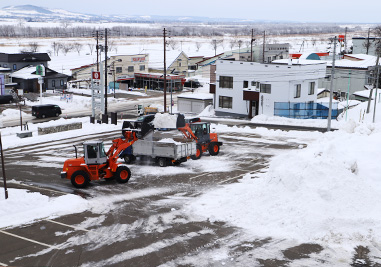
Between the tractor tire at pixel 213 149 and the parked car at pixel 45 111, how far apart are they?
31.3 metres

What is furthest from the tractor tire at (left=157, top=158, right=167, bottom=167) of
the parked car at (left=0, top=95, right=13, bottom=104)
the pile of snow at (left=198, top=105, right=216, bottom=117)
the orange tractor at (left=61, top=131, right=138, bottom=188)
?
the parked car at (left=0, top=95, right=13, bottom=104)

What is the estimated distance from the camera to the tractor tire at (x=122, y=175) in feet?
73.5

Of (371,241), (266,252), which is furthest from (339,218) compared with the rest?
(266,252)

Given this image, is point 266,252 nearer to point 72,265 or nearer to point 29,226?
point 72,265

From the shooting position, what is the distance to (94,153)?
21.7m

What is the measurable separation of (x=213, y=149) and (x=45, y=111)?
31436 millimetres

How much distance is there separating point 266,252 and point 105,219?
22.1 ft

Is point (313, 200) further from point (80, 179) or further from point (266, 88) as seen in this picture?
point (266, 88)

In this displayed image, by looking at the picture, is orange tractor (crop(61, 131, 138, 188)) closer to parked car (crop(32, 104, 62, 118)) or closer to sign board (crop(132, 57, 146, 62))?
parked car (crop(32, 104, 62, 118))

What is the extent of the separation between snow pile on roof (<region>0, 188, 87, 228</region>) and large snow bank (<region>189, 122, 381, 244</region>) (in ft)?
17.6

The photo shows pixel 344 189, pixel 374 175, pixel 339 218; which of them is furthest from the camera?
pixel 374 175

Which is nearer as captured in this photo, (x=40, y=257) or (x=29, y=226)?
(x=40, y=257)

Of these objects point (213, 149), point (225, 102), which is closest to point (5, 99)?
point (225, 102)

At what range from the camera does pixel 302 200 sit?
17.0 metres
